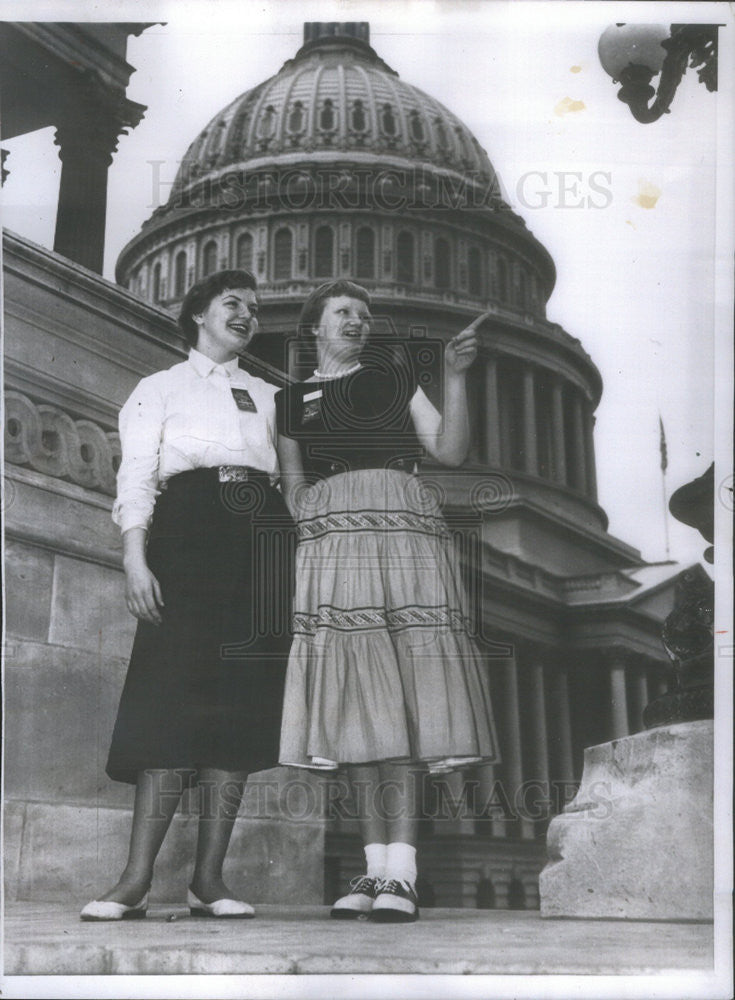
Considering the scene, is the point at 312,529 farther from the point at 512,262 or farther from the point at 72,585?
the point at 512,262

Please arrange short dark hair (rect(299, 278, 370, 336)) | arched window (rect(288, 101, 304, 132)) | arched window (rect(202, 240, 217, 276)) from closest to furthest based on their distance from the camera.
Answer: arched window (rect(202, 240, 217, 276)) → short dark hair (rect(299, 278, 370, 336)) → arched window (rect(288, 101, 304, 132))

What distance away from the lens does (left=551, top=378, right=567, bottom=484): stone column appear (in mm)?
7773

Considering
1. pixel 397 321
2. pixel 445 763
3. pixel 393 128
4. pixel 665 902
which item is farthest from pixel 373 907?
pixel 393 128

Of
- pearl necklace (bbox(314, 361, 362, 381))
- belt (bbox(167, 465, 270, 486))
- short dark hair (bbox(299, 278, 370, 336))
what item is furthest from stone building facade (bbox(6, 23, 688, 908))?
belt (bbox(167, 465, 270, 486))

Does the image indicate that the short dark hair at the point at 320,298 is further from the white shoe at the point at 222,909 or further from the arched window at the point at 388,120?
the white shoe at the point at 222,909

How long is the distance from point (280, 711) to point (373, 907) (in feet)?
3.68

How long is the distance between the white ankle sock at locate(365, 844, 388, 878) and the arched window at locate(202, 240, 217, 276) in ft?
10.3

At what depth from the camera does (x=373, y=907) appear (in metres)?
6.60

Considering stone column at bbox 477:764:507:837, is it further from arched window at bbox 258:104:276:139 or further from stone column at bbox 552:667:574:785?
arched window at bbox 258:104:276:139

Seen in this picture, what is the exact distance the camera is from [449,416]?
23.6 feet

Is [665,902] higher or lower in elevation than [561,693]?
lower

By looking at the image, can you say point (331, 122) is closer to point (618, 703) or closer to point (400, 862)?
point (618, 703)

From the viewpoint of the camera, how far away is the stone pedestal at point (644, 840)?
21.9ft

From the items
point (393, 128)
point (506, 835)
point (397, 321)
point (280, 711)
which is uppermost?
point (393, 128)
